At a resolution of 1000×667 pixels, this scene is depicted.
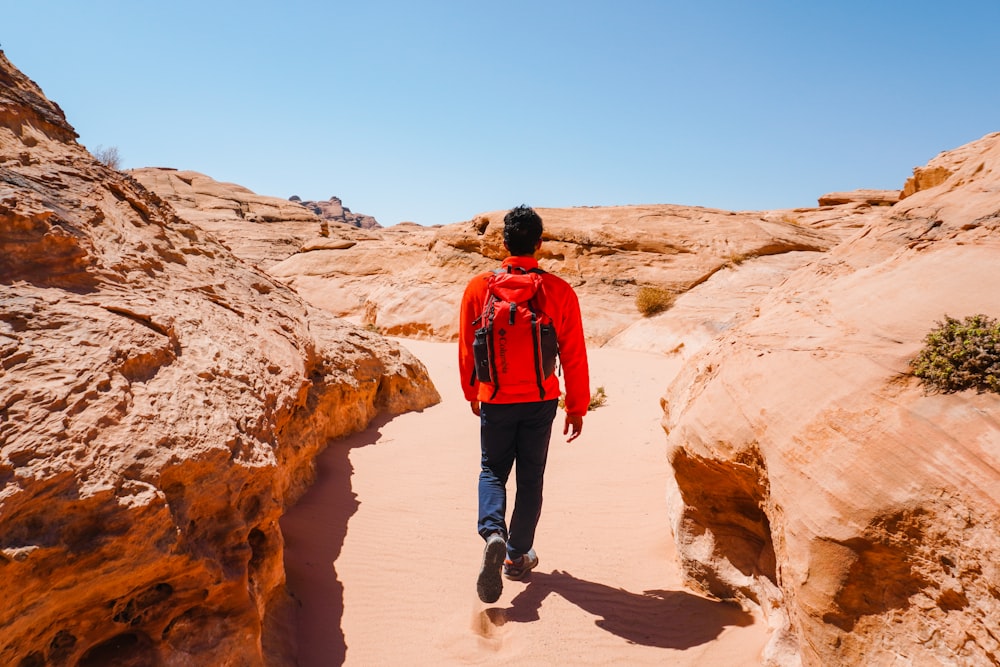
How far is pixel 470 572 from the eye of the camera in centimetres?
341

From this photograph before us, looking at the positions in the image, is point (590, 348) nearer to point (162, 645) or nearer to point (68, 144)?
point (68, 144)

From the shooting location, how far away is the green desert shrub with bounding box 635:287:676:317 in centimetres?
1380

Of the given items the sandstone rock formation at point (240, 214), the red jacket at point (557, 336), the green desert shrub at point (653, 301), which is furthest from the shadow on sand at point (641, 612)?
the sandstone rock formation at point (240, 214)

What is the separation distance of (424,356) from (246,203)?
1221 inches

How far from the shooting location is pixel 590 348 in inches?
522

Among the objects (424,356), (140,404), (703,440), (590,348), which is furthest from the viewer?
(590,348)

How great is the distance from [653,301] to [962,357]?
1206cm

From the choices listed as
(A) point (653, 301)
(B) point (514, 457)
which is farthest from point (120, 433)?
(A) point (653, 301)

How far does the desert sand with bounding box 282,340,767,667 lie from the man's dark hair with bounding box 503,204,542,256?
1916mm

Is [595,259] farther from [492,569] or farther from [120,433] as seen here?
[120,433]

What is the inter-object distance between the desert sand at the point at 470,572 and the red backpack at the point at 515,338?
121 cm

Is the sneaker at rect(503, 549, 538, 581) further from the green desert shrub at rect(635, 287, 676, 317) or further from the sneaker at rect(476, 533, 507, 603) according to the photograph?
the green desert shrub at rect(635, 287, 676, 317)

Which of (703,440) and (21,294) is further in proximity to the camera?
(703,440)

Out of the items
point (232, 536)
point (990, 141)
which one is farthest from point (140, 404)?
point (990, 141)
